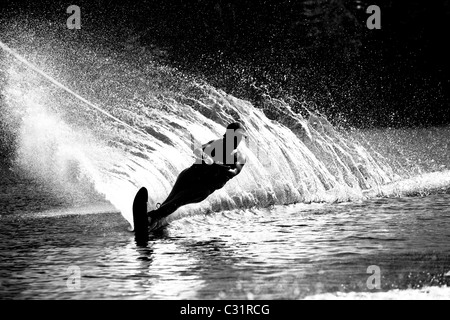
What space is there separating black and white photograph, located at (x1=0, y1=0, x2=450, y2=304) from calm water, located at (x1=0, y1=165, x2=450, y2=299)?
0.03 m

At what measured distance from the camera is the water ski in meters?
9.92

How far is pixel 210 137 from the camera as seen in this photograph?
46.3ft

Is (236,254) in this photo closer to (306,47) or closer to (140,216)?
(140,216)

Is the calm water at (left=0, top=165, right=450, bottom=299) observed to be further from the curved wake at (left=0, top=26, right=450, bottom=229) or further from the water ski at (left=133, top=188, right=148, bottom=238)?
the curved wake at (left=0, top=26, right=450, bottom=229)

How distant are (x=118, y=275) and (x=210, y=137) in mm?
6340

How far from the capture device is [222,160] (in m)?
11.0

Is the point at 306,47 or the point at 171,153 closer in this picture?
the point at 171,153

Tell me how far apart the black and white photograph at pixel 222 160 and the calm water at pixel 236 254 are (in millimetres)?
33

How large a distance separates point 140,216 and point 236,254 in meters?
1.52

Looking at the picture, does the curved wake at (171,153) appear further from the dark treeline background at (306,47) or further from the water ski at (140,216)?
the dark treeline background at (306,47)

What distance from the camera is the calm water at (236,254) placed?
24.2 ft

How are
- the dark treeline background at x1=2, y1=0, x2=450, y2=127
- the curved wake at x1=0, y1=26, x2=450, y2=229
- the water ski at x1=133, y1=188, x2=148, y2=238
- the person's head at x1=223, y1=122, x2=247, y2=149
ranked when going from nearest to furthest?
the water ski at x1=133, y1=188, x2=148, y2=238
the person's head at x1=223, y1=122, x2=247, y2=149
the curved wake at x1=0, y1=26, x2=450, y2=229
the dark treeline background at x1=2, y1=0, x2=450, y2=127

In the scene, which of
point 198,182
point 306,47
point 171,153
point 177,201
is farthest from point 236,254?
point 306,47

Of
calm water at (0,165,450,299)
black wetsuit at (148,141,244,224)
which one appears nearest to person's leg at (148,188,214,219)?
black wetsuit at (148,141,244,224)
